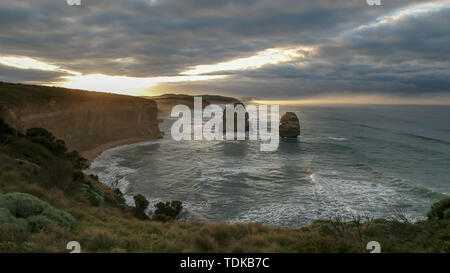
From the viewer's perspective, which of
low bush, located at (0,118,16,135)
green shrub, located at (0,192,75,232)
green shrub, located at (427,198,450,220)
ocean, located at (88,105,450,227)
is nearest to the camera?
green shrub, located at (0,192,75,232)

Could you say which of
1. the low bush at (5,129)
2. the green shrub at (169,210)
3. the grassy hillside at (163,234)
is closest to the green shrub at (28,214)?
the grassy hillside at (163,234)

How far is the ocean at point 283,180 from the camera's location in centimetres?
2058

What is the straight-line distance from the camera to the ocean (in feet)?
67.5

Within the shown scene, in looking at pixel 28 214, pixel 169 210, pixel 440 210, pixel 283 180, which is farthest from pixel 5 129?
pixel 440 210

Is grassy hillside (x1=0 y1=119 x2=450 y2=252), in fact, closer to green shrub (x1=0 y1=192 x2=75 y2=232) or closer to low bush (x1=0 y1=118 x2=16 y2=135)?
green shrub (x1=0 y1=192 x2=75 y2=232)

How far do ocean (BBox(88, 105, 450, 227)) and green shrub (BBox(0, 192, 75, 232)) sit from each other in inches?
414

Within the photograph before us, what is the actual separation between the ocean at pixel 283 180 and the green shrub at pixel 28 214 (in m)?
10.5

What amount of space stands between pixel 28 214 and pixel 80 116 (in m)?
39.9

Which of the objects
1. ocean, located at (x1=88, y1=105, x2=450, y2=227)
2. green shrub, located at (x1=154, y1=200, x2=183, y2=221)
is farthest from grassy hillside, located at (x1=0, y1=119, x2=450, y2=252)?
ocean, located at (x1=88, y1=105, x2=450, y2=227)

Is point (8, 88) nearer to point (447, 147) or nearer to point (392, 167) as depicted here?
point (392, 167)

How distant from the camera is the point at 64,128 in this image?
4109cm

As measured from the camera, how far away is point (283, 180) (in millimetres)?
28969

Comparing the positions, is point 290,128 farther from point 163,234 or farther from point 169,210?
point 163,234
